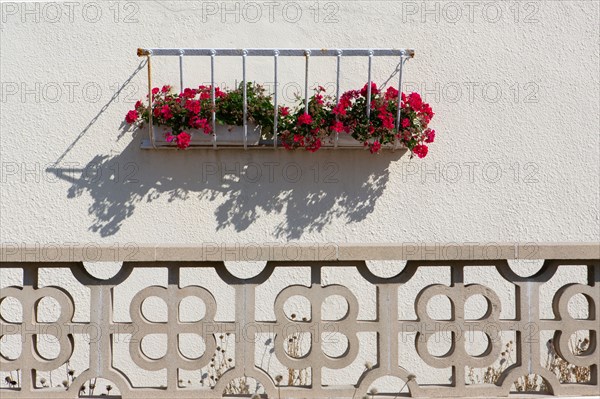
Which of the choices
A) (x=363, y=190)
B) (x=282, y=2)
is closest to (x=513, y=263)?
(x=363, y=190)

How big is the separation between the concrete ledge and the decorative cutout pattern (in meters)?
0.08

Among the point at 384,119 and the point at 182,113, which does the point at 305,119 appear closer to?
the point at 384,119

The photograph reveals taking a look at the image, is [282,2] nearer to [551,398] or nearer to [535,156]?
[535,156]

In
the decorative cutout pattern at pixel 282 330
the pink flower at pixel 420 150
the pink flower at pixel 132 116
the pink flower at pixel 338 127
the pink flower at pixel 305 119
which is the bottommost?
the decorative cutout pattern at pixel 282 330

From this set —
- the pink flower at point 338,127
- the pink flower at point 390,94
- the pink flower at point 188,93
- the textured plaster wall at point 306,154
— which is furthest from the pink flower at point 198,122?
the pink flower at point 390,94

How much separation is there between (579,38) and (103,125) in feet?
11.0

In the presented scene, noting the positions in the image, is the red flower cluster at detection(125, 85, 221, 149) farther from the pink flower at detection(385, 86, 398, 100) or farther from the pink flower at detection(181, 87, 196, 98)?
the pink flower at detection(385, 86, 398, 100)

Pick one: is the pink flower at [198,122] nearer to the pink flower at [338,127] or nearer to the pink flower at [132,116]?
the pink flower at [132,116]

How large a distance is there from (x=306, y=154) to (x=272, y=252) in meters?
1.87

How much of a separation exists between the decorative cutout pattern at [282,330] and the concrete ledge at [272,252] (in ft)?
0.25

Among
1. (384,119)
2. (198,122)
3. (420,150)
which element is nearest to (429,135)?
(420,150)

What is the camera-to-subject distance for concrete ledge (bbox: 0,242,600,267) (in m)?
3.11

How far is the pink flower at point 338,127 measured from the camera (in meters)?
4.64

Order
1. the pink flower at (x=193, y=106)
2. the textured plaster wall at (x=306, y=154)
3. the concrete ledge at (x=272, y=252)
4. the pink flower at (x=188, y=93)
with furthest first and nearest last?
the textured plaster wall at (x=306, y=154) < the pink flower at (x=188, y=93) < the pink flower at (x=193, y=106) < the concrete ledge at (x=272, y=252)
